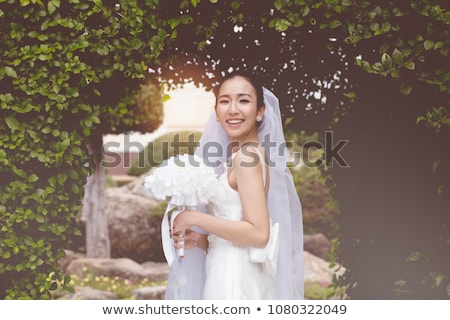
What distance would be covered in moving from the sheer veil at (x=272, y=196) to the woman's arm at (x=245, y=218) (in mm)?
477

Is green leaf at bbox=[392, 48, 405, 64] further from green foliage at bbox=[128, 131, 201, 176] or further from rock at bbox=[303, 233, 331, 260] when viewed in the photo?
rock at bbox=[303, 233, 331, 260]

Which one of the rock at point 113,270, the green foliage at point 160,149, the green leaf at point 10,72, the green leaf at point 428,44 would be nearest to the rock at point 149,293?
the rock at point 113,270

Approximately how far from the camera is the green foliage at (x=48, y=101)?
391 cm

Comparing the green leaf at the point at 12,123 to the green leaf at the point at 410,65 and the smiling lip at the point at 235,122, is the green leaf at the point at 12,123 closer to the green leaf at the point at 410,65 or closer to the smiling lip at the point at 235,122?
the smiling lip at the point at 235,122

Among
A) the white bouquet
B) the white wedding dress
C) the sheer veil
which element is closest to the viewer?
the white bouquet

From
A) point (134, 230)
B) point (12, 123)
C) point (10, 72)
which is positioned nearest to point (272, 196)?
point (12, 123)

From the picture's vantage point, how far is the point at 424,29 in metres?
3.88

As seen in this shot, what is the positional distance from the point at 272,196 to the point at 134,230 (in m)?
8.37

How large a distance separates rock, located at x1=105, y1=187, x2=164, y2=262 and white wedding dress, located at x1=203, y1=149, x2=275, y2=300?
8.23 meters

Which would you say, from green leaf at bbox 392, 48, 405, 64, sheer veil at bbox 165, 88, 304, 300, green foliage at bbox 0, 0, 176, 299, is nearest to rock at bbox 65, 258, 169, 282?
green foliage at bbox 0, 0, 176, 299

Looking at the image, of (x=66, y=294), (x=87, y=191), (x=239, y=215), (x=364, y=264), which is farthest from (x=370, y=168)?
(x=87, y=191)

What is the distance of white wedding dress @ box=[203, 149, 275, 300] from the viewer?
3.98 meters

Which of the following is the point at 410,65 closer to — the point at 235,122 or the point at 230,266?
the point at 235,122

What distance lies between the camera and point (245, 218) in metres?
3.89
